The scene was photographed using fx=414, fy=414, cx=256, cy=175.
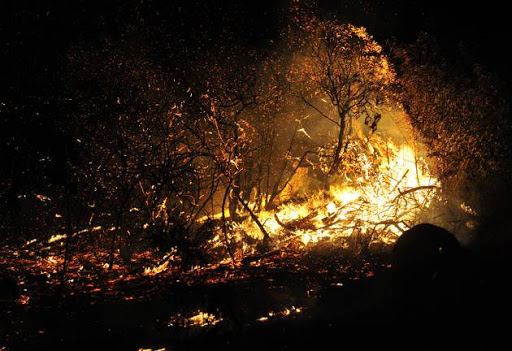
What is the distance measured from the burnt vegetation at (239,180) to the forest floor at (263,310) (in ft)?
0.19

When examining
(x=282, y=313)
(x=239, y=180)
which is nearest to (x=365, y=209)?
(x=239, y=180)

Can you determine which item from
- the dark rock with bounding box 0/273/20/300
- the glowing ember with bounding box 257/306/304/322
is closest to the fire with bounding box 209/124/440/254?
the glowing ember with bounding box 257/306/304/322

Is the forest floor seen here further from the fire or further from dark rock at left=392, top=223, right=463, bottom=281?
the fire

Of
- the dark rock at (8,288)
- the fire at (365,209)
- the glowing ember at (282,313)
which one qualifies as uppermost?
the fire at (365,209)

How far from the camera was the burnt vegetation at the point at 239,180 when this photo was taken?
8.42m

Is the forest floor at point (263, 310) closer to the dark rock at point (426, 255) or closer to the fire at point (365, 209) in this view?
the dark rock at point (426, 255)

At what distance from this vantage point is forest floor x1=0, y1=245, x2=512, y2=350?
6891 mm

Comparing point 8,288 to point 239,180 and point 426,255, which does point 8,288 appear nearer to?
point 239,180

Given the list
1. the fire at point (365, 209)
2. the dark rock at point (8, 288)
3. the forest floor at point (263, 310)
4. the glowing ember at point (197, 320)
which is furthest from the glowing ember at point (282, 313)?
the dark rock at point (8, 288)

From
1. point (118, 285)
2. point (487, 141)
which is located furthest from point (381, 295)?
point (487, 141)

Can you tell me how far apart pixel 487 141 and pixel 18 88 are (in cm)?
1317

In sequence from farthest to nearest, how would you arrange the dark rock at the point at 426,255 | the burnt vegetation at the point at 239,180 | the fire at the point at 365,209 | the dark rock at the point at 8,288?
the fire at the point at 365,209 < the dark rock at the point at 8,288 < the dark rock at the point at 426,255 < the burnt vegetation at the point at 239,180

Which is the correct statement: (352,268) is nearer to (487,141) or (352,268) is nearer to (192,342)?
(192,342)

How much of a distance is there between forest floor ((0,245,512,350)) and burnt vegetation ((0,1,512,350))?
2.3 inches
